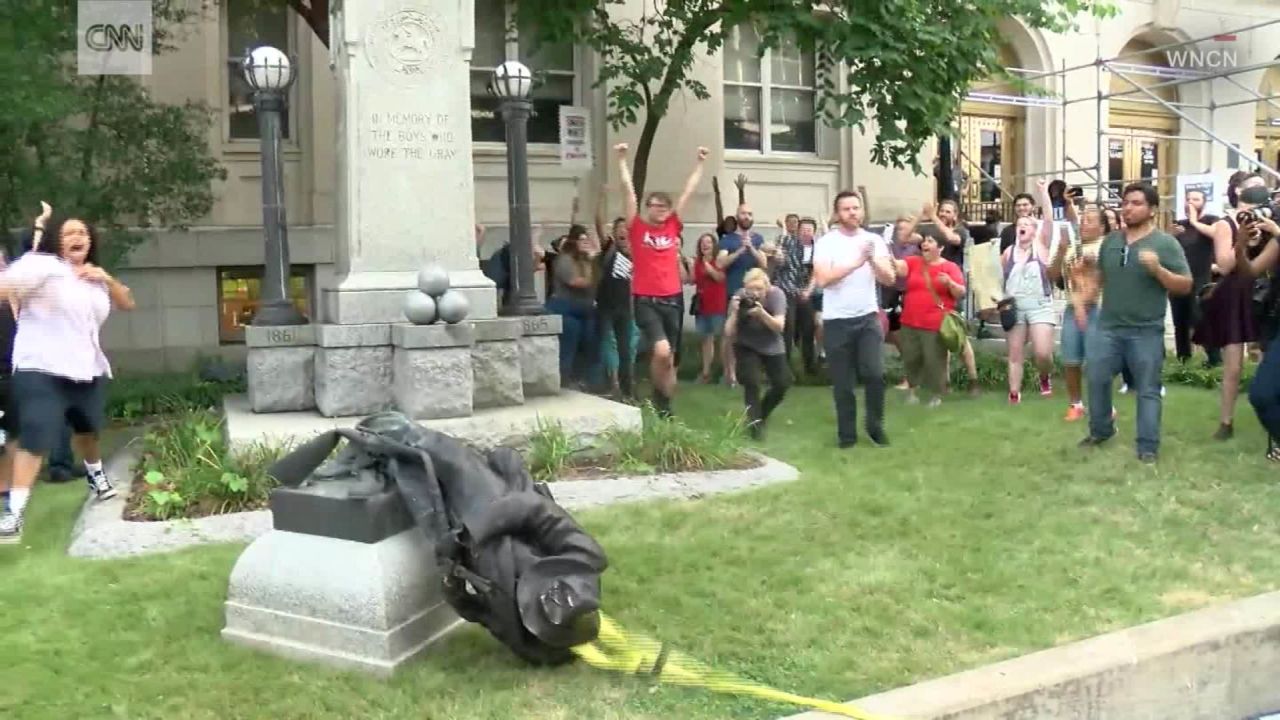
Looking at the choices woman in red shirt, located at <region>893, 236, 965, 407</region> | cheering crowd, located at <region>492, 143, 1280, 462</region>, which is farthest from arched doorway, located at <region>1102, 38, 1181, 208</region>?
woman in red shirt, located at <region>893, 236, 965, 407</region>

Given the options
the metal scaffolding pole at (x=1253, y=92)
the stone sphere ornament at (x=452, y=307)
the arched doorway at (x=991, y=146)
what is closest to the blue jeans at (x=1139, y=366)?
the stone sphere ornament at (x=452, y=307)

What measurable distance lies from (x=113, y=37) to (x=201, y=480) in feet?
19.4

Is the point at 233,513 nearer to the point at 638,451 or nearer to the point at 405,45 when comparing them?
the point at 638,451

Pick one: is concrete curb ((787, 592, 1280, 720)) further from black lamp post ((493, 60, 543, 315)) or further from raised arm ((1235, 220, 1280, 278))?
black lamp post ((493, 60, 543, 315))

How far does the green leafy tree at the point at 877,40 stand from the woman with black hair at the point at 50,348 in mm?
6535

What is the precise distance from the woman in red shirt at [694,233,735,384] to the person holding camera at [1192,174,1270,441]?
4799mm

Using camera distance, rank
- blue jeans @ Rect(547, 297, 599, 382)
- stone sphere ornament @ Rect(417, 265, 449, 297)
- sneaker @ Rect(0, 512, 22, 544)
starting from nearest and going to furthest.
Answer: sneaker @ Rect(0, 512, 22, 544) < stone sphere ornament @ Rect(417, 265, 449, 297) < blue jeans @ Rect(547, 297, 599, 382)

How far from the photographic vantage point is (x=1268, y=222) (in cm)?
743

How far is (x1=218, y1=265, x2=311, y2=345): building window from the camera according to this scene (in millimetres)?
14039

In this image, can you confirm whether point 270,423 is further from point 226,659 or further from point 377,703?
point 377,703

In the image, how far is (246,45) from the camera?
14078 mm

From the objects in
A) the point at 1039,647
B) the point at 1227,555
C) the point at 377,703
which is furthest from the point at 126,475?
the point at 1227,555

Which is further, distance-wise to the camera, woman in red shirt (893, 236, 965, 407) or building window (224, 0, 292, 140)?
building window (224, 0, 292, 140)

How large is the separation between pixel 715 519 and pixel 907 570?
4.05 ft
